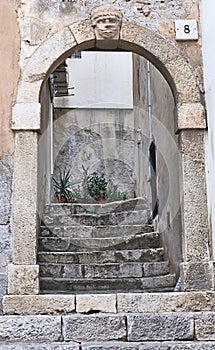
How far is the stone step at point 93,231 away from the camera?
7.35 m

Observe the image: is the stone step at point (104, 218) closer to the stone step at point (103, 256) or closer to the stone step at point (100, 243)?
the stone step at point (100, 243)

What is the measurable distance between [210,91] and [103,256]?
2.56 m

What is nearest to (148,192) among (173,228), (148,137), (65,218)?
(148,137)

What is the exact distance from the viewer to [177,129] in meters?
5.25

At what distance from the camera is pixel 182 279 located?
4934mm

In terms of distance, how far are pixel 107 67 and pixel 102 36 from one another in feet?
25.8

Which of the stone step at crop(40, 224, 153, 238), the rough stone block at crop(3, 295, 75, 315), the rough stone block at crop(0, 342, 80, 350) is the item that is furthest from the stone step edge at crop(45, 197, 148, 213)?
the rough stone block at crop(0, 342, 80, 350)

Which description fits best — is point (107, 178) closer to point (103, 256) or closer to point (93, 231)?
point (93, 231)

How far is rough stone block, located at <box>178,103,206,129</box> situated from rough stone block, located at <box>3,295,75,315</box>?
5.85ft

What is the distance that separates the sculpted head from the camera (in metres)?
5.32

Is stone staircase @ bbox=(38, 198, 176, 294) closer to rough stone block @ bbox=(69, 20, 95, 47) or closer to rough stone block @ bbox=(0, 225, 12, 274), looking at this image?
rough stone block @ bbox=(0, 225, 12, 274)

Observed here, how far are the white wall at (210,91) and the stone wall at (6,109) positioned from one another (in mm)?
1691

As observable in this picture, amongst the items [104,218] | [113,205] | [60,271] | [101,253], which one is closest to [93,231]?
[104,218]

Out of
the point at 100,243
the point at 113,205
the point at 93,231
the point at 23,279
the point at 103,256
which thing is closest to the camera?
the point at 23,279
